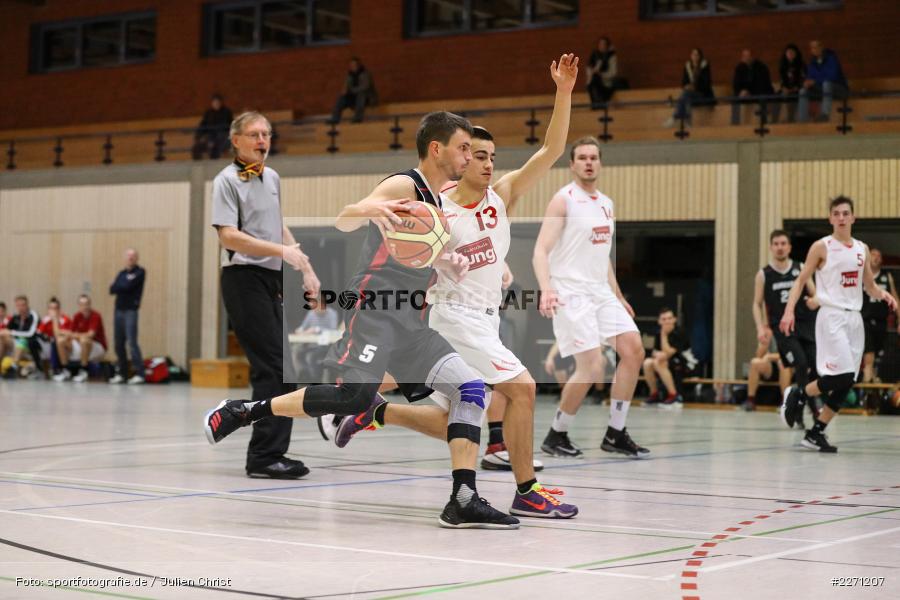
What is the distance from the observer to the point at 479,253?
19.3 ft

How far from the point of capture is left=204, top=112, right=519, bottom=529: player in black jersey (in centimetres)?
544

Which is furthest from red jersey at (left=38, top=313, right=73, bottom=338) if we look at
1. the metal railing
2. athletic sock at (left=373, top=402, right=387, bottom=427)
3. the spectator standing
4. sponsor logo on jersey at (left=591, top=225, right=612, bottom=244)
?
athletic sock at (left=373, top=402, right=387, bottom=427)

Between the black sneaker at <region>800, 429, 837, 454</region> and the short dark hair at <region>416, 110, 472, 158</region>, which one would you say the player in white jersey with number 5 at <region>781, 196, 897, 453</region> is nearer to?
the black sneaker at <region>800, 429, 837, 454</region>

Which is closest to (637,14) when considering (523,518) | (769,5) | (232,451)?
(769,5)

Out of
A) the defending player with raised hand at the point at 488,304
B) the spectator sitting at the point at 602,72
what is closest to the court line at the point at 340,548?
the defending player with raised hand at the point at 488,304

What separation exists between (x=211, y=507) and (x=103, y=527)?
80 cm

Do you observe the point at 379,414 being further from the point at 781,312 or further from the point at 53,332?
the point at 53,332

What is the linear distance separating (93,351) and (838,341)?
16.2 m

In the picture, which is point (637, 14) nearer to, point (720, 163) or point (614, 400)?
point (720, 163)

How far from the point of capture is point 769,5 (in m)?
21.7

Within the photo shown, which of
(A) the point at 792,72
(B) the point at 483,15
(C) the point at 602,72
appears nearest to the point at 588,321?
(A) the point at 792,72

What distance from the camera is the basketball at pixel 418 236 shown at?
17.1ft

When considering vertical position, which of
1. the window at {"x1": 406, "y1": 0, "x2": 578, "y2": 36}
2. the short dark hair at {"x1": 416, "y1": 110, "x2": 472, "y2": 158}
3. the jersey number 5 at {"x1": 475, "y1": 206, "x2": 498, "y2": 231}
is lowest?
the jersey number 5 at {"x1": 475, "y1": 206, "x2": 498, "y2": 231}

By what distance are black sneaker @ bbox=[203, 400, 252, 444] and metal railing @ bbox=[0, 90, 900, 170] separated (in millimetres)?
14007
